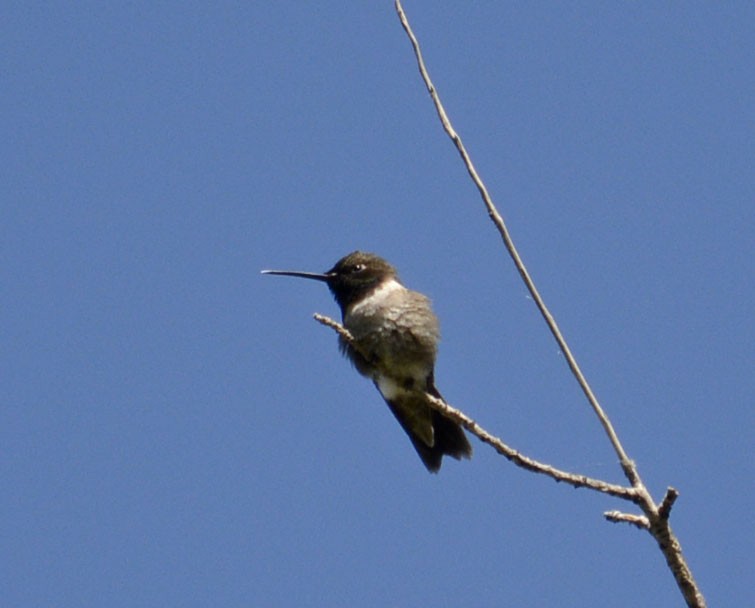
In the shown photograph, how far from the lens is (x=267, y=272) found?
7.55m

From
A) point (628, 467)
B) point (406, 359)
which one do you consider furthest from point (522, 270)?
point (406, 359)

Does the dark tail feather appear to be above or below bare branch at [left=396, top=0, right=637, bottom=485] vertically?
above

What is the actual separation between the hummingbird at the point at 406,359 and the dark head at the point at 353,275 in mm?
279

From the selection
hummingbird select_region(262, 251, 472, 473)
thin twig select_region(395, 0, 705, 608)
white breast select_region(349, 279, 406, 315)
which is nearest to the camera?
thin twig select_region(395, 0, 705, 608)

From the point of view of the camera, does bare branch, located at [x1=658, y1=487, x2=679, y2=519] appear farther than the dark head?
No

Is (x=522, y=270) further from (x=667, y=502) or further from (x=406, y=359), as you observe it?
(x=406, y=359)

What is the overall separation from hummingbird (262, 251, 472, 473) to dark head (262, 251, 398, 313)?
0.28 m

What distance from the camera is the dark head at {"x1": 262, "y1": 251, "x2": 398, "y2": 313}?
24.6 feet

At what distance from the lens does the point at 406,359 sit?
22.1ft

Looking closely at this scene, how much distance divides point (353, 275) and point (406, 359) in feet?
3.41

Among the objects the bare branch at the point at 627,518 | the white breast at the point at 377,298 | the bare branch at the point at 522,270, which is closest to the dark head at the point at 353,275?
the white breast at the point at 377,298

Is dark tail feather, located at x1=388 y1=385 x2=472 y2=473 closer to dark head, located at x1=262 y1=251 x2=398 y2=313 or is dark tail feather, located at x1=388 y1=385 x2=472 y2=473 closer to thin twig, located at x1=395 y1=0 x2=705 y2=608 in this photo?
dark head, located at x1=262 y1=251 x2=398 y2=313

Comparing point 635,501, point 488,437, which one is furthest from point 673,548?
point 488,437

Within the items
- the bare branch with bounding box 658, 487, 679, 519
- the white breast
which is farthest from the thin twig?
the white breast
